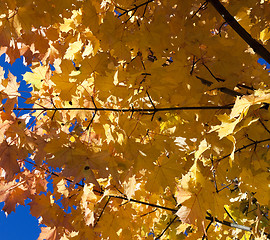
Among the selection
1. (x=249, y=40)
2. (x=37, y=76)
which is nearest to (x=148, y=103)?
(x=249, y=40)

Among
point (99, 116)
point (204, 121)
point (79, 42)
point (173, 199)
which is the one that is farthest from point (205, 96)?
point (173, 199)

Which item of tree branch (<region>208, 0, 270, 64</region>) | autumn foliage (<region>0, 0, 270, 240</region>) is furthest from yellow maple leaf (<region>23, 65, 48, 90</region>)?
tree branch (<region>208, 0, 270, 64</region>)

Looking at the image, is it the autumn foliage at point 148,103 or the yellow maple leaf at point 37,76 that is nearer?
the autumn foliage at point 148,103

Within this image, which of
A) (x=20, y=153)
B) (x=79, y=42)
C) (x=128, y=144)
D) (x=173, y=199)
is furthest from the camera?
(x=173, y=199)

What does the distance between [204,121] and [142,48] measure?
2.01 feet

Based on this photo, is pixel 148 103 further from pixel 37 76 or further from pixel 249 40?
pixel 37 76

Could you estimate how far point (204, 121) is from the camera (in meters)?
1.75

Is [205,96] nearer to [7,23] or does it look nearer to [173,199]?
[7,23]

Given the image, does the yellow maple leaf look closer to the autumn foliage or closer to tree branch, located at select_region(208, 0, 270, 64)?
the autumn foliage

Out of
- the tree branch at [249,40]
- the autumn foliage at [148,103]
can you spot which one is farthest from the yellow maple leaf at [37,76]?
the tree branch at [249,40]

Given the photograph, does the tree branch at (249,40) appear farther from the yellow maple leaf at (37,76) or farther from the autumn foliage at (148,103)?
the yellow maple leaf at (37,76)

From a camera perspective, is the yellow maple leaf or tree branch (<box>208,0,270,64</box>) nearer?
tree branch (<box>208,0,270,64</box>)

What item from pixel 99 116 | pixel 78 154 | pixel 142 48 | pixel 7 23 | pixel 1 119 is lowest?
pixel 78 154

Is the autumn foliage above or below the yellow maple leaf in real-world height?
below
